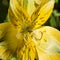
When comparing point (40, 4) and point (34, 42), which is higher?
point (40, 4)

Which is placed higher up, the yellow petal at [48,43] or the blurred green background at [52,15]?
the blurred green background at [52,15]

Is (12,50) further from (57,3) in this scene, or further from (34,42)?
(57,3)

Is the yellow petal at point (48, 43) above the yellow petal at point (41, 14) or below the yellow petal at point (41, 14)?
below

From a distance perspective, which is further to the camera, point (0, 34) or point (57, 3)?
point (57, 3)

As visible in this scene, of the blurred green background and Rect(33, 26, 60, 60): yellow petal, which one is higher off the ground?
the blurred green background

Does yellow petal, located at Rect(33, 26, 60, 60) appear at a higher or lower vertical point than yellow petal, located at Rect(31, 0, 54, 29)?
lower

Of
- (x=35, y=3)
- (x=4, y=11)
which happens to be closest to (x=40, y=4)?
(x=35, y=3)

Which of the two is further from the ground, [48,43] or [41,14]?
[41,14]
